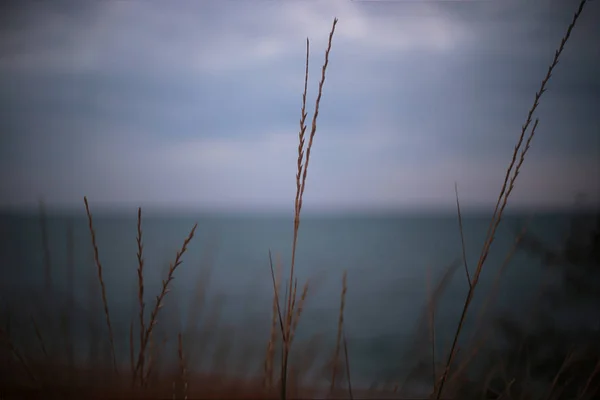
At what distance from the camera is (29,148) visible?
4.55 ft

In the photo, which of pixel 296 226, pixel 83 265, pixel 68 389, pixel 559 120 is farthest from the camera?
pixel 83 265

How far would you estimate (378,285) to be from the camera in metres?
2.77

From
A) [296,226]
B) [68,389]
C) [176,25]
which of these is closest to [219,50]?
[176,25]

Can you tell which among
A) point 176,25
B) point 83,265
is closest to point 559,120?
point 176,25

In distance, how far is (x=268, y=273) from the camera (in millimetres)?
1910

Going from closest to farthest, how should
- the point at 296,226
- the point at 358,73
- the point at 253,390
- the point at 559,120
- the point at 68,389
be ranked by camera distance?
the point at 296,226 → the point at 68,389 → the point at 253,390 → the point at 358,73 → the point at 559,120

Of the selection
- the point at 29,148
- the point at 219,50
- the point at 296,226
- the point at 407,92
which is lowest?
the point at 296,226

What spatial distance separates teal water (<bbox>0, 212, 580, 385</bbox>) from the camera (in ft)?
4.87

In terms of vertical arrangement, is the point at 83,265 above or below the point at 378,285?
above

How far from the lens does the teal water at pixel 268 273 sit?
4.87 ft

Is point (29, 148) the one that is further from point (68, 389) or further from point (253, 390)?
point (253, 390)

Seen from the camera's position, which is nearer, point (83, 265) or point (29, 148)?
point (29, 148)

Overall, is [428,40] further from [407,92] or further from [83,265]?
[83,265]

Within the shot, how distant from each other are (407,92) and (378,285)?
157 centimetres
